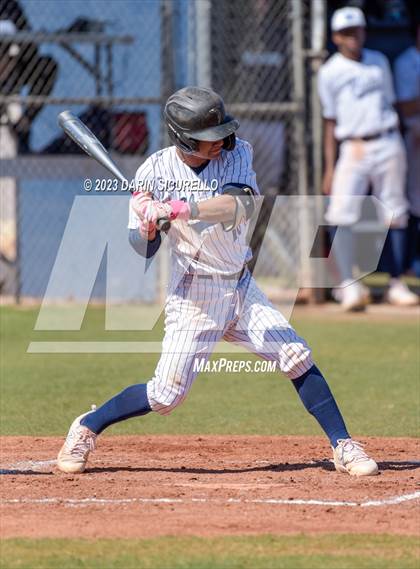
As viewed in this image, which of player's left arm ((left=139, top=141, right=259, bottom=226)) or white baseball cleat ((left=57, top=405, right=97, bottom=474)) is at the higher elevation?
player's left arm ((left=139, top=141, right=259, bottom=226))

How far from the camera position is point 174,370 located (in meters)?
5.37

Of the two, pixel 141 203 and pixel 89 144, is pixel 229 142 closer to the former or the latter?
pixel 141 203

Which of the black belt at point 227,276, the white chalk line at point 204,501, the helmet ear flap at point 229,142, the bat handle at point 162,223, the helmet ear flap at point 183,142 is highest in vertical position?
the helmet ear flap at point 183,142

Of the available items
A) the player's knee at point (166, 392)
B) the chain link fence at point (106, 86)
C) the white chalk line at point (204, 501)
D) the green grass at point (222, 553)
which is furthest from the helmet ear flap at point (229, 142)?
the chain link fence at point (106, 86)

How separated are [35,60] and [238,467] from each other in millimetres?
7070

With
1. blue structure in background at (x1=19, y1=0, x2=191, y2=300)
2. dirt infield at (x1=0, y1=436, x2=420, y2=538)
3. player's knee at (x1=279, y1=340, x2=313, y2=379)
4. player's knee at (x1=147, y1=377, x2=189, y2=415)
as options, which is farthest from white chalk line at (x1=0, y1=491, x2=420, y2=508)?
blue structure in background at (x1=19, y1=0, x2=191, y2=300)

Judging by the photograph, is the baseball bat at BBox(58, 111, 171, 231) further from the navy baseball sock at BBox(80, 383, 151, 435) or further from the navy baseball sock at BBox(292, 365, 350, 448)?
the navy baseball sock at BBox(292, 365, 350, 448)

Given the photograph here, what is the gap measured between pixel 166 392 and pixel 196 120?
3.82 feet

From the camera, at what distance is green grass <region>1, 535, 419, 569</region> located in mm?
3943

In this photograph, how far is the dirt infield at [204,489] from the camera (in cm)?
443

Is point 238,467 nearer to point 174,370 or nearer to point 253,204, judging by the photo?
point 174,370

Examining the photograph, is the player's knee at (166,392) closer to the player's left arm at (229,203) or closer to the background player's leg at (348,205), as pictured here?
the player's left arm at (229,203)

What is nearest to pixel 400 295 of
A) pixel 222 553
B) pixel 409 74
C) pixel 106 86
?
pixel 409 74

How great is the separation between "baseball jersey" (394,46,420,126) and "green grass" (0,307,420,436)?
2.56 metres
